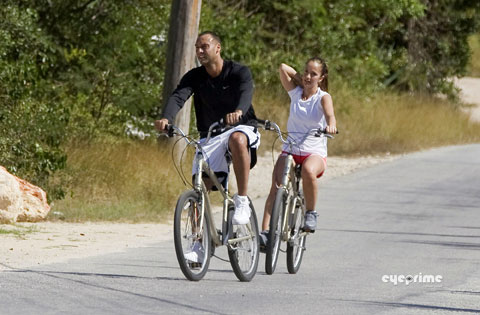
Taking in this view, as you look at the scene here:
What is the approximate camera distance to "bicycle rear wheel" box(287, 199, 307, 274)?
33.5ft

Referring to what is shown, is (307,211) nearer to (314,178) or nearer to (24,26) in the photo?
(314,178)

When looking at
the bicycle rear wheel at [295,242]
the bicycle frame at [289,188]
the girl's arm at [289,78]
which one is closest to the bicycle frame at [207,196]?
the bicycle frame at [289,188]

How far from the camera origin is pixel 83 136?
18.4 metres

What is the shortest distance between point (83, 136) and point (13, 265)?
27.6ft

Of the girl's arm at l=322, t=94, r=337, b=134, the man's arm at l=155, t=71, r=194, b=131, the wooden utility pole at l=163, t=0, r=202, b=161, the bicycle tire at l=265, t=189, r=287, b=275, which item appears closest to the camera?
the man's arm at l=155, t=71, r=194, b=131

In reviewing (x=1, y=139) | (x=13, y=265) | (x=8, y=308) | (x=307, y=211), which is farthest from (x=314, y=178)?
(x=1, y=139)

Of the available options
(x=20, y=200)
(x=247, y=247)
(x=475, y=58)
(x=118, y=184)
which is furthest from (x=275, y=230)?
(x=475, y=58)

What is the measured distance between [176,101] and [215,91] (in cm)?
31

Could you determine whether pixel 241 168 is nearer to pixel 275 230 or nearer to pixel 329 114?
pixel 275 230

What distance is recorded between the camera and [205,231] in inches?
365

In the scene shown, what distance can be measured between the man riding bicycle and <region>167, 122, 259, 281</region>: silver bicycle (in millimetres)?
90

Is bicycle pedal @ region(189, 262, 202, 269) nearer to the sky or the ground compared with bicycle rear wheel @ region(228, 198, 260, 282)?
nearer to the ground

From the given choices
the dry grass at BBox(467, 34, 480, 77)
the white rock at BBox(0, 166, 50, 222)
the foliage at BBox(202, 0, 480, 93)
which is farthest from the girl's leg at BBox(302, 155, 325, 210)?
the dry grass at BBox(467, 34, 480, 77)

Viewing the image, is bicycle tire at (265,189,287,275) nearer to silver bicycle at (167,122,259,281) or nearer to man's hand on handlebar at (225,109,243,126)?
silver bicycle at (167,122,259,281)
